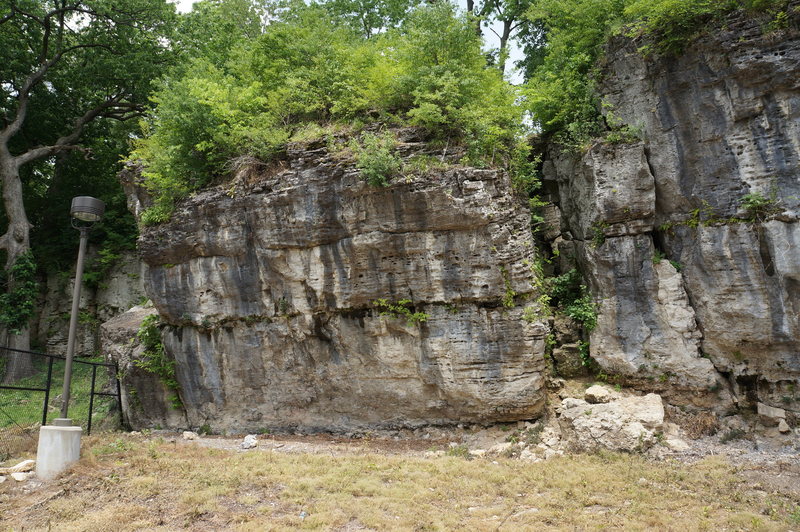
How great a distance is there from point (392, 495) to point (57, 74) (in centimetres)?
2246

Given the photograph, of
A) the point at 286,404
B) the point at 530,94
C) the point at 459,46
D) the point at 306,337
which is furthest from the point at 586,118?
the point at 286,404

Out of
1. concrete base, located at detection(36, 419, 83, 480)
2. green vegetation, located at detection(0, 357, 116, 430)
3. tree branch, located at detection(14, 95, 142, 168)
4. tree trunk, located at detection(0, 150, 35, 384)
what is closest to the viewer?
concrete base, located at detection(36, 419, 83, 480)

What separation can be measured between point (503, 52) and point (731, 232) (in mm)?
7861

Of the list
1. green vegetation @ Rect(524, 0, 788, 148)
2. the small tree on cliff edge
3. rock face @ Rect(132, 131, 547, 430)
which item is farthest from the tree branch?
green vegetation @ Rect(524, 0, 788, 148)

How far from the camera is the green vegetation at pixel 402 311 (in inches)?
413

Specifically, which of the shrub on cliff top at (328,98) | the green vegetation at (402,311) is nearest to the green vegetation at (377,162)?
the shrub on cliff top at (328,98)

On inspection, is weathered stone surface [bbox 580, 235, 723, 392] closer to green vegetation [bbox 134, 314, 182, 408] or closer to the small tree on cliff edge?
green vegetation [bbox 134, 314, 182, 408]

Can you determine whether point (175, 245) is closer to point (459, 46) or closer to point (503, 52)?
point (459, 46)

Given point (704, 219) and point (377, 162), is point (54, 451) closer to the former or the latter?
point (377, 162)

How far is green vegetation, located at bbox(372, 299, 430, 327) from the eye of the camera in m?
10.5

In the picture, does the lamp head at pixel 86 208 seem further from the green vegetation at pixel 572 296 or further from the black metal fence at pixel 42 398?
the green vegetation at pixel 572 296

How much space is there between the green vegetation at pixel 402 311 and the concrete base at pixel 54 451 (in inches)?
234

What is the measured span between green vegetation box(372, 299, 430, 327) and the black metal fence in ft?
21.0

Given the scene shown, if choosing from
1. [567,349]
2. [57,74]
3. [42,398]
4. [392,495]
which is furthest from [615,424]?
[57,74]
